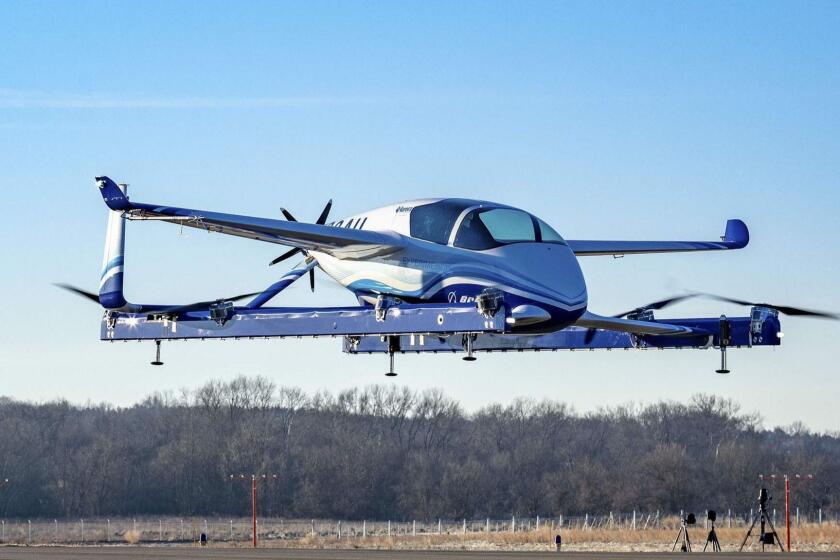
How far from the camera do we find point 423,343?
4322cm

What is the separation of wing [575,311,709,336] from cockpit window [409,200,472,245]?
4.71m

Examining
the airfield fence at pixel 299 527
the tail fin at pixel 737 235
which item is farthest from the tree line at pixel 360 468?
the tail fin at pixel 737 235

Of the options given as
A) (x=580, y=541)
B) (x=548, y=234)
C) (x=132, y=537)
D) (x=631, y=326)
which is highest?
(x=548, y=234)

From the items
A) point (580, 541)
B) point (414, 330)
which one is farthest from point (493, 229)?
point (580, 541)

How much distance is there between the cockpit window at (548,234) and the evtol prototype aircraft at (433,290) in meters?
0.03

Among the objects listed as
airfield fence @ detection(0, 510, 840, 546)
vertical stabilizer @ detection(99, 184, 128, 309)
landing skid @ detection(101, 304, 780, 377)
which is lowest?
airfield fence @ detection(0, 510, 840, 546)

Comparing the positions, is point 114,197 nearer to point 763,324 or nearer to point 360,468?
point 763,324

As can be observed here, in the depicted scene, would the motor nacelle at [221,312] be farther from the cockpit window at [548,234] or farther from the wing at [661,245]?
the wing at [661,245]

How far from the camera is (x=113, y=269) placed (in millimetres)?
40688

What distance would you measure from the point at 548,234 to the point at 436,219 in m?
2.89

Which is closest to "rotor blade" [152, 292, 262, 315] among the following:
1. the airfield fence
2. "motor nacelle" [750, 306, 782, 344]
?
"motor nacelle" [750, 306, 782, 344]

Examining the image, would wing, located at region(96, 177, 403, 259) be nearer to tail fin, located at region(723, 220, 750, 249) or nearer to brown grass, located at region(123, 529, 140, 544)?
tail fin, located at region(723, 220, 750, 249)

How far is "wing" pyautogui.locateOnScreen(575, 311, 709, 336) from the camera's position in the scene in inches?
Result: 1563

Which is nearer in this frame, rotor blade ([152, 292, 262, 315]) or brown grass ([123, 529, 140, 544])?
rotor blade ([152, 292, 262, 315])
